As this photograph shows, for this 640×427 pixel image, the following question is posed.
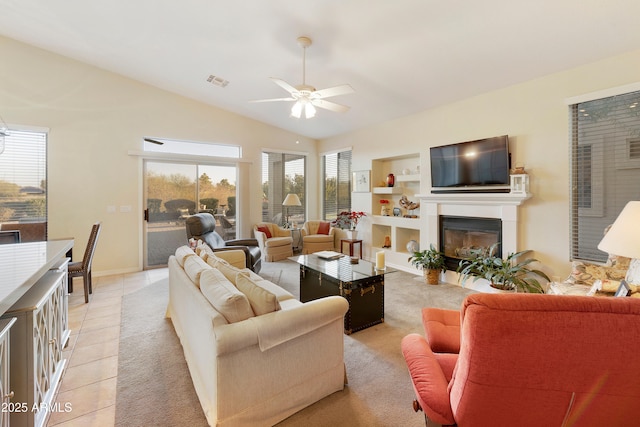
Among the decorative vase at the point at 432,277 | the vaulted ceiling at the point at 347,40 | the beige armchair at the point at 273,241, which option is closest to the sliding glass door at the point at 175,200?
the beige armchair at the point at 273,241

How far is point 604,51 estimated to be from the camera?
2.84 meters

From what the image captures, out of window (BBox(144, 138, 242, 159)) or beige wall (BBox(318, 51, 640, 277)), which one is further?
window (BBox(144, 138, 242, 159))

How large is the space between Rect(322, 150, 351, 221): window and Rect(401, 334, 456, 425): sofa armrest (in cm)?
531

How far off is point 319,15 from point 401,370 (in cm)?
328

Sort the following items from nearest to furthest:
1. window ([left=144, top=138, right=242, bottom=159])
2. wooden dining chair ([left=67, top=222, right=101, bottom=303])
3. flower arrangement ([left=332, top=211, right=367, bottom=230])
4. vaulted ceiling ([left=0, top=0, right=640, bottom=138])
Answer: vaulted ceiling ([left=0, top=0, right=640, bottom=138])
wooden dining chair ([left=67, top=222, right=101, bottom=303])
window ([left=144, top=138, right=242, bottom=159])
flower arrangement ([left=332, top=211, right=367, bottom=230])

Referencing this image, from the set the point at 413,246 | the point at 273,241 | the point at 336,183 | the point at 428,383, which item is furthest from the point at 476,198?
the point at 273,241

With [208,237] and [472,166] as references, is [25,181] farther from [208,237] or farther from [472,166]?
[472,166]

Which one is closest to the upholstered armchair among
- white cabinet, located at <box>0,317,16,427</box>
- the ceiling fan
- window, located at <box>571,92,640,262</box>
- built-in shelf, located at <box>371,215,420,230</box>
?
the ceiling fan

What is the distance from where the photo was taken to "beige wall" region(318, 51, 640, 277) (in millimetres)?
3037

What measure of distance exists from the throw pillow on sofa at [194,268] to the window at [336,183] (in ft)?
15.2

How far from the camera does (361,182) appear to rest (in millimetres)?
5961

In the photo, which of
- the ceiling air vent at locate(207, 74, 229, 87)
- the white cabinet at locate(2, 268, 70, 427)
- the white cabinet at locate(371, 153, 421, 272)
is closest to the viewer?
the white cabinet at locate(2, 268, 70, 427)

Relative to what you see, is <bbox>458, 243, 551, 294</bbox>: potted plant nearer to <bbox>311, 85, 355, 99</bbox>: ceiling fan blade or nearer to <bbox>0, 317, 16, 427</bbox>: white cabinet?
<bbox>311, 85, 355, 99</bbox>: ceiling fan blade

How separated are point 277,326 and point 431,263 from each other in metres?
3.34
